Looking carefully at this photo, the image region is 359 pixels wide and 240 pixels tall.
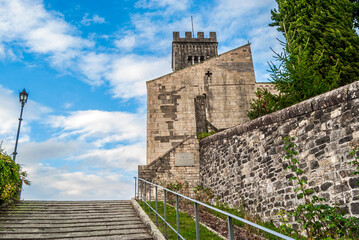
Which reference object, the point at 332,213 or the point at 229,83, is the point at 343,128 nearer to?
the point at 332,213

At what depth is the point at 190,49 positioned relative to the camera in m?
34.6

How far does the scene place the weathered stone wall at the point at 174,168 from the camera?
1183 cm

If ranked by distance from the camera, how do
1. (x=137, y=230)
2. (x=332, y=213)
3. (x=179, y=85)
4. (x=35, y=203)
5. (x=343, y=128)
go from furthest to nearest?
(x=179, y=85) < (x=35, y=203) < (x=137, y=230) < (x=343, y=128) < (x=332, y=213)

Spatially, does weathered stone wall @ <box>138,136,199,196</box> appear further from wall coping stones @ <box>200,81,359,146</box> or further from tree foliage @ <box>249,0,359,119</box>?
tree foliage @ <box>249,0,359,119</box>

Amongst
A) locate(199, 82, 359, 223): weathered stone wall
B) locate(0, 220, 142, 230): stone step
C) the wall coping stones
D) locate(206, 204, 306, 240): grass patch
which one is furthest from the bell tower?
locate(0, 220, 142, 230): stone step

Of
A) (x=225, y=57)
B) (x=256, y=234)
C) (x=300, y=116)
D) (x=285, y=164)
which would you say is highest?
(x=225, y=57)

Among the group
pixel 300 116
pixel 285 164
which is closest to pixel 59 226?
pixel 285 164

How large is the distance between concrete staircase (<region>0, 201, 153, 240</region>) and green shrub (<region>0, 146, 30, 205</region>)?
42 centimetres

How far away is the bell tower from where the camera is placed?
113ft

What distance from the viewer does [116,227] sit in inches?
247

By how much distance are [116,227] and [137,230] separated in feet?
1.74

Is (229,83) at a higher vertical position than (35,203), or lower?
higher

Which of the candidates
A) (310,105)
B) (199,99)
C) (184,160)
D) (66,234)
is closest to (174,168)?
(184,160)

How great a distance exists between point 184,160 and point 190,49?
24.5 m
